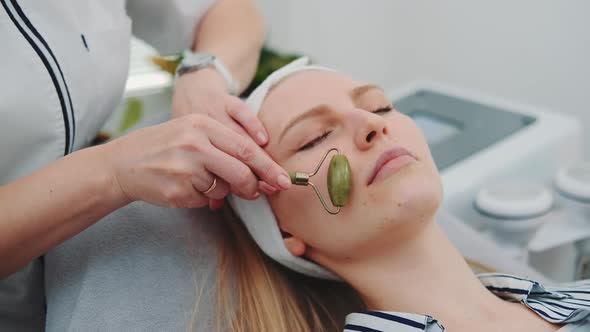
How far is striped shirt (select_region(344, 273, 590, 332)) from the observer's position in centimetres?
79

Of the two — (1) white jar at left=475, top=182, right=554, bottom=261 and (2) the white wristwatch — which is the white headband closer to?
(2) the white wristwatch

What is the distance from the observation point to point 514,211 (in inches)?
50.0

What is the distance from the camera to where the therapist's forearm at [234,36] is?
119 cm

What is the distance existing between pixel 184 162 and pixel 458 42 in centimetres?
191

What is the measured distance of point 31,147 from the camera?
89 centimetres

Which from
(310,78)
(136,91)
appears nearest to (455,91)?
(310,78)

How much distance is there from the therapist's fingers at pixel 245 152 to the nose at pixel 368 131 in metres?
0.14

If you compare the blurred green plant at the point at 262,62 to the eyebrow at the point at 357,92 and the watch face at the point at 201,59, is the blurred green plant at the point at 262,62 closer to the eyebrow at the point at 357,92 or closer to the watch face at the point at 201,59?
the watch face at the point at 201,59

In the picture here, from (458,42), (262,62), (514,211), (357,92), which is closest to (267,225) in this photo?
(357,92)

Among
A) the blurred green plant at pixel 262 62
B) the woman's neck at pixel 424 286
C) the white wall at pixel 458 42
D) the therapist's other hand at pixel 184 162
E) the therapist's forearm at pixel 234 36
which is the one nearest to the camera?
the therapist's other hand at pixel 184 162

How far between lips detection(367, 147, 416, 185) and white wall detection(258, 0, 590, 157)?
1489 mm

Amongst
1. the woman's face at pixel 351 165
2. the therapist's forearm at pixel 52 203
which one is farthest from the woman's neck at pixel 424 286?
the therapist's forearm at pixel 52 203

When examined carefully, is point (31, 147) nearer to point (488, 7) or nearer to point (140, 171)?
point (140, 171)

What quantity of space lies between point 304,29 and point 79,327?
1.74 m
